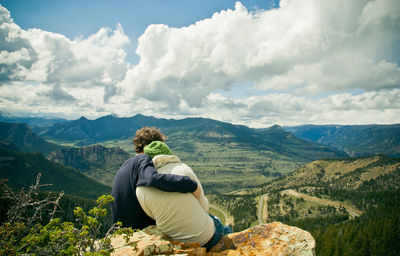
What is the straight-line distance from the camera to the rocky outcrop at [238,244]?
19.6 feet

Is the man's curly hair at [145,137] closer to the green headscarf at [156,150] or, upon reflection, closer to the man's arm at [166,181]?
the green headscarf at [156,150]

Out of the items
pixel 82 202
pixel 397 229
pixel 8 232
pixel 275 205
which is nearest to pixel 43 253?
pixel 8 232

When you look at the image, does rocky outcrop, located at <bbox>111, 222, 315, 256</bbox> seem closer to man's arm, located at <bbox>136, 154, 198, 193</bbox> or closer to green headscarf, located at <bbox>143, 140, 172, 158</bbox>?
man's arm, located at <bbox>136, 154, 198, 193</bbox>

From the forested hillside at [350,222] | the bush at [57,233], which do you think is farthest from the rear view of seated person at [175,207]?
the forested hillside at [350,222]

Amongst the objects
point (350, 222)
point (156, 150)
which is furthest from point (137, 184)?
point (350, 222)

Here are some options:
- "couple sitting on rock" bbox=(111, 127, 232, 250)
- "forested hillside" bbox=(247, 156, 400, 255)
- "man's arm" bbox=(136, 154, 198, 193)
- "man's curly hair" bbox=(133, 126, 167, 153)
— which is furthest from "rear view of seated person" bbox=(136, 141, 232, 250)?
"forested hillside" bbox=(247, 156, 400, 255)

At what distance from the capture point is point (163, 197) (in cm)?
601

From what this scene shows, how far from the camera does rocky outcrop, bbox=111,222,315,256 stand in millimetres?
5961

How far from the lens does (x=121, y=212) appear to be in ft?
23.3

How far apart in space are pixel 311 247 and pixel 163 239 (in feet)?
16.6

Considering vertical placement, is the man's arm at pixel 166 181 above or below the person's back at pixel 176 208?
above

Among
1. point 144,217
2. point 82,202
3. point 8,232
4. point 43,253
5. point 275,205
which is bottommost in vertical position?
point 275,205

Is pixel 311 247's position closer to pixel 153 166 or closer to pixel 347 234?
pixel 153 166

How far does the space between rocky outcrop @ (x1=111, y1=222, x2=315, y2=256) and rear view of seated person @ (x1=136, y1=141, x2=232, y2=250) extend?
354 mm
